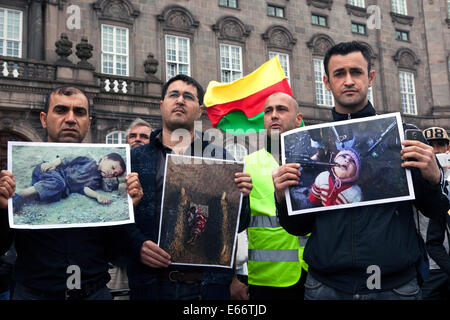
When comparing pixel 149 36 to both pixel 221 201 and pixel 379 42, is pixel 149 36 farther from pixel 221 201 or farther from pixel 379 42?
pixel 221 201

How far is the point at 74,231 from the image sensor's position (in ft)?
9.91

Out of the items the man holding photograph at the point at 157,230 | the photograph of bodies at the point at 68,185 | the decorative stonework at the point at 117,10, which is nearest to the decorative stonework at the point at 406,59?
the decorative stonework at the point at 117,10

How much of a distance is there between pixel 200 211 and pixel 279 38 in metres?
21.6

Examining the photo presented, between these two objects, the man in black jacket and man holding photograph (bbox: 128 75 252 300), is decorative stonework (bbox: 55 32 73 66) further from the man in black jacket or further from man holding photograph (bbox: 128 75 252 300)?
the man in black jacket

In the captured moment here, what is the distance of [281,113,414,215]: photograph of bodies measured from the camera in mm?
2740

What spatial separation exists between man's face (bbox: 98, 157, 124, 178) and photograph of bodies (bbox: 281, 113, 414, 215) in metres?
1.23

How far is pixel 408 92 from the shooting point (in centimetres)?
2719

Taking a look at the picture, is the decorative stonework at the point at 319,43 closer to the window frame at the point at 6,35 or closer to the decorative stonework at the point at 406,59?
the decorative stonework at the point at 406,59

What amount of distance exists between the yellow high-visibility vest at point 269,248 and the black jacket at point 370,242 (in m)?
1.36

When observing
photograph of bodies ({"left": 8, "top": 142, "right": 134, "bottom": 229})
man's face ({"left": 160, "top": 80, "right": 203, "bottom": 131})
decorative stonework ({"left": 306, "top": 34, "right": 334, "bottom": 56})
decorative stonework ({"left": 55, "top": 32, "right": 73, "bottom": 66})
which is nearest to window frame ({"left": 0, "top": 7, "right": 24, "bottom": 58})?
decorative stonework ({"left": 55, "top": 32, "right": 73, "bottom": 66})

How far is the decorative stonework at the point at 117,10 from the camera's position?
63.2 ft
